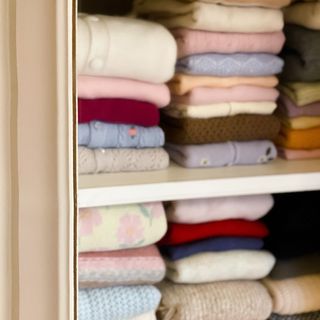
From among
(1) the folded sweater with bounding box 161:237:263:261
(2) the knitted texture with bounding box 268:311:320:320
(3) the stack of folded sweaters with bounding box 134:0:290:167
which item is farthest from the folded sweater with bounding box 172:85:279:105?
(2) the knitted texture with bounding box 268:311:320:320

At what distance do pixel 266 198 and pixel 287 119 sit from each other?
0.14 metres

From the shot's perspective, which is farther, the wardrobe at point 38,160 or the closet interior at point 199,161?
the closet interior at point 199,161

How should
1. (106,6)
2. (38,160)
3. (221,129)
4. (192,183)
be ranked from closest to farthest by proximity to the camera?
(38,160) → (192,183) → (221,129) → (106,6)

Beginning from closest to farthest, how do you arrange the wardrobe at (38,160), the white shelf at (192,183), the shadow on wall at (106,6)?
the wardrobe at (38,160)
the white shelf at (192,183)
the shadow on wall at (106,6)

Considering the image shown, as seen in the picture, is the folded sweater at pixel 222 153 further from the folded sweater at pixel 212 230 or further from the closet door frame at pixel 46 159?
the closet door frame at pixel 46 159

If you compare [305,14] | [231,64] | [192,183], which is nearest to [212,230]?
[192,183]

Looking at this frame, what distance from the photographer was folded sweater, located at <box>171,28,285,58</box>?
3.28 ft

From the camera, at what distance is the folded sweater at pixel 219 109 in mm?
1021

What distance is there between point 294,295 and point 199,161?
0.27 meters

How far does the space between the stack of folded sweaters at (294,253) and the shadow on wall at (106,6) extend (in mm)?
430

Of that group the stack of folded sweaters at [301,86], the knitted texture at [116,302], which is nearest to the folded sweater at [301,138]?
the stack of folded sweaters at [301,86]

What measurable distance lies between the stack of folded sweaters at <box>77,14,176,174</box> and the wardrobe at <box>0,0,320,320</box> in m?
0.30

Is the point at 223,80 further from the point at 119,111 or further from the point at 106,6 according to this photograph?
the point at 106,6

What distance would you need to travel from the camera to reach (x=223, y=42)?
1.01 m
